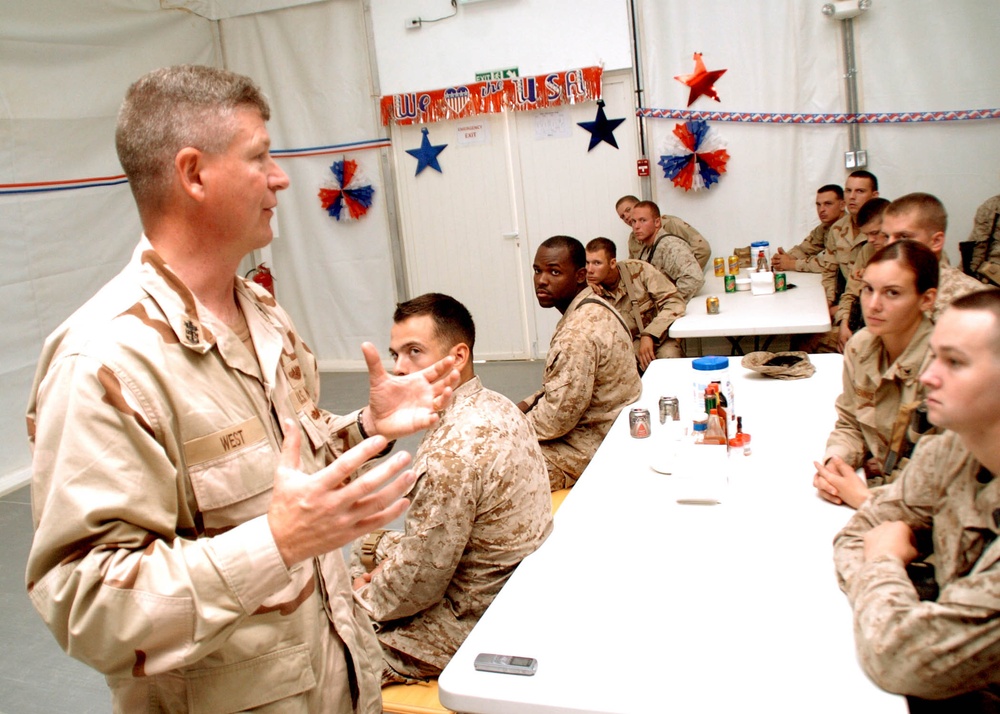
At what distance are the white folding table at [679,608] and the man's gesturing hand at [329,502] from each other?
0.54 m

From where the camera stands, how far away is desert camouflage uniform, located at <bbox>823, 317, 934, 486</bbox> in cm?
248

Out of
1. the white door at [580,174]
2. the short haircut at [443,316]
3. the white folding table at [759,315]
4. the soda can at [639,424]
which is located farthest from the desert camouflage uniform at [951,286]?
the white door at [580,174]

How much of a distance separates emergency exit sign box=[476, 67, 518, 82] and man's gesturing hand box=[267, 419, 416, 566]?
6.63 m

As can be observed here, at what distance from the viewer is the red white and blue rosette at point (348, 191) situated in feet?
25.9

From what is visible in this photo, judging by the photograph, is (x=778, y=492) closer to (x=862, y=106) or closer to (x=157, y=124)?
(x=157, y=124)

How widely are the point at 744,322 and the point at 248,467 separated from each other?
3.66 m

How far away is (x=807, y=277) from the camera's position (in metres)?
6.14

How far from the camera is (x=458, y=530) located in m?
2.09

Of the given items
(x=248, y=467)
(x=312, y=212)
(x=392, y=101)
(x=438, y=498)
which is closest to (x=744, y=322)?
(x=438, y=498)

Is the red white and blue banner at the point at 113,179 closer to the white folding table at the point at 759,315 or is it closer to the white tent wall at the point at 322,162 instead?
the white tent wall at the point at 322,162

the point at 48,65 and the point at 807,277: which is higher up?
the point at 48,65

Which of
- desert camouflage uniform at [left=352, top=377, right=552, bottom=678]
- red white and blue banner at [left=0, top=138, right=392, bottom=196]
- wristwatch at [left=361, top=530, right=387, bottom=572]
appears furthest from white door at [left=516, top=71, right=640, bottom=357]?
desert camouflage uniform at [left=352, top=377, right=552, bottom=678]

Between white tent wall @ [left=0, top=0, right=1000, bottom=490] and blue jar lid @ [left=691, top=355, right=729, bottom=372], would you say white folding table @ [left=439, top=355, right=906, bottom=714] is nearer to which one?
blue jar lid @ [left=691, top=355, right=729, bottom=372]

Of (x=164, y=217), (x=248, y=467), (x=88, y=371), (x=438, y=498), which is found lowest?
(x=438, y=498)
